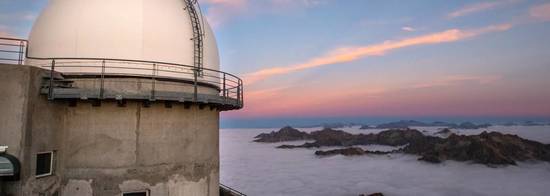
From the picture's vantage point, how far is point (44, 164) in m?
9.30

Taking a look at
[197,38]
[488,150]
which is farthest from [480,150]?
[197,38]

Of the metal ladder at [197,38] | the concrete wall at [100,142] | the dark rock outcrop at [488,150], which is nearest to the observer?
the concrete wall at [100,142]

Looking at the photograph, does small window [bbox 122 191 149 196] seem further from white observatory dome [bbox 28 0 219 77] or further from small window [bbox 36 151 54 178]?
white observatory dome [bbox 28 0 219 77]

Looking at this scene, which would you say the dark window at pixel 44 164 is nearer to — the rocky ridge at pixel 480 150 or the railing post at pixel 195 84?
the railing post at pixel 195 84

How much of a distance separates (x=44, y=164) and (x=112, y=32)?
3.87 metres

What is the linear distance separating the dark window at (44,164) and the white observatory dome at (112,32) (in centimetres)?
240

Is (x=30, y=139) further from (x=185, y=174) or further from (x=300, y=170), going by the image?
(x=300, y=170)

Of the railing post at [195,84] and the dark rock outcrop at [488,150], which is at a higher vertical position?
the railing post at [195,84]

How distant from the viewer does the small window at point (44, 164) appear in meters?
9.06

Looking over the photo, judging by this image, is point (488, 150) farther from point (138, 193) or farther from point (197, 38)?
point (138, 193)

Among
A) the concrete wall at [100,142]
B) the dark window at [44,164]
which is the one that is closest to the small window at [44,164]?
the dark window at [44,164]

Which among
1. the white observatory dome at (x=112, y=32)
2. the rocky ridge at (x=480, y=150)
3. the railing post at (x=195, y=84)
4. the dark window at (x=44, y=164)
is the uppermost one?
the white observatory dome at (x=112, y=32)

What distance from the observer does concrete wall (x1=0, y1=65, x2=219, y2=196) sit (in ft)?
27.2

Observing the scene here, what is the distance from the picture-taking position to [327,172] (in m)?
62.6
